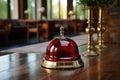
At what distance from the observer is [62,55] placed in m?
1.34

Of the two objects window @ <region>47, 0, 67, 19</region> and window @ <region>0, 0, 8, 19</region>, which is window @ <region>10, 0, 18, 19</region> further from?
window @ <region>47, 0, 67, 19</region>

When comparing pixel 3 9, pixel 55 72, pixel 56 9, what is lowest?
pixel 55 72

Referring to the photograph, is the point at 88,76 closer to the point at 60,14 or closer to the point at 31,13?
the point at 31,13

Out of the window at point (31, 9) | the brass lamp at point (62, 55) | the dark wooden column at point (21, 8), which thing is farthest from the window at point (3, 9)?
the brass lamp at point (62, 55)

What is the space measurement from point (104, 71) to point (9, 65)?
0.51 m

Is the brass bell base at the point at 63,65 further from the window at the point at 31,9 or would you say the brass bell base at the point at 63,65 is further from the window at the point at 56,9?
the window at the point at 56,9

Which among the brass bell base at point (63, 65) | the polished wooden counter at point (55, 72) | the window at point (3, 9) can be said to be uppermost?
the window at point (3, 9)

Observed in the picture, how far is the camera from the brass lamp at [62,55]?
133 cm

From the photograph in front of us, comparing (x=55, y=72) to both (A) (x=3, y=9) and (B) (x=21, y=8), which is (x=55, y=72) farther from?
(B) (x=21, y=8)

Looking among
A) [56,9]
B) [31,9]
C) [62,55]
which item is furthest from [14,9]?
[62,55]

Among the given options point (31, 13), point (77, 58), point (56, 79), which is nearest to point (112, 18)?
point (77, 58)

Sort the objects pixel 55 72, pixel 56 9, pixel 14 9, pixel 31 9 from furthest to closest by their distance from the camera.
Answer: pixel 56 9 → pixel 31 9 → pixel 14 9 → pixel 55 72

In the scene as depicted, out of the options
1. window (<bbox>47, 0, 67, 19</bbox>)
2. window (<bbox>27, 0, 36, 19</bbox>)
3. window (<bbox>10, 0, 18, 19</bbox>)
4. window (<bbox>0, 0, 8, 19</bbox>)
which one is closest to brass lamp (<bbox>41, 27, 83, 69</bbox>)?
window (<bbox>0, 0, 8, 19</bbox>)

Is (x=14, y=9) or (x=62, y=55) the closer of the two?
(x=62, y=55)
